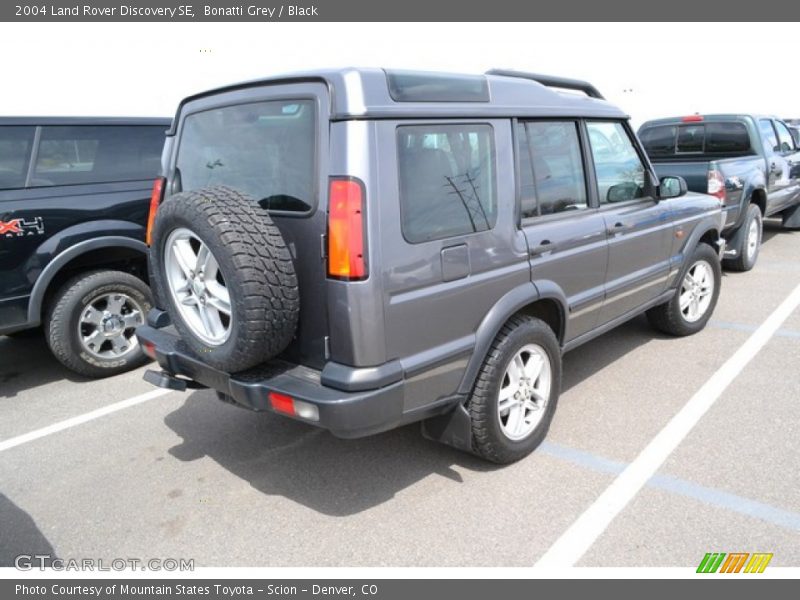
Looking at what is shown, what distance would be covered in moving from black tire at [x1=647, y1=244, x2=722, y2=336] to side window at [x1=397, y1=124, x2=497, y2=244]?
2575mm

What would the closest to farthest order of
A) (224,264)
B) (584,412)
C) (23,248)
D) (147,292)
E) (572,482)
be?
1. (224,264)
2. (572,482)
3. (584,412)
4. (23,248)
5. (147,292)

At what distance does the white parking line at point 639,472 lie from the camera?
8.53 ft

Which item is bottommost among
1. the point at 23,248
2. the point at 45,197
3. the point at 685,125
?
the point at 23,248

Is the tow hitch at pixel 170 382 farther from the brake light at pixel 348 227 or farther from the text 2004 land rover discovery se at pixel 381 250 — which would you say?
the brake light at pixel 348 227

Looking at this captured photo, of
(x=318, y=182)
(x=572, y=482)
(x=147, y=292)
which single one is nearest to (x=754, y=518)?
(x=572, y=482)

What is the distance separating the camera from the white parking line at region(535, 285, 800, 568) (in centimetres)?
260

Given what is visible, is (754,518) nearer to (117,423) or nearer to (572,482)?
(572,482)

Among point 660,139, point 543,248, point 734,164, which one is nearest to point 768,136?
point 660,139

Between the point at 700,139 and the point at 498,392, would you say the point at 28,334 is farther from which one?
the point at 700,139

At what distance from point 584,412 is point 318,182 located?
235 cm

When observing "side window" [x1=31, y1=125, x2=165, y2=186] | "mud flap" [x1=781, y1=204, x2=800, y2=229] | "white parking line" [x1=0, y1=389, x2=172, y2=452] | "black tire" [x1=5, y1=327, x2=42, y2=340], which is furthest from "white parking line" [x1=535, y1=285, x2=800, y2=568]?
"mud flap" [x1=781, y1=204, x2=800, y2=229]

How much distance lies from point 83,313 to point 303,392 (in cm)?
297

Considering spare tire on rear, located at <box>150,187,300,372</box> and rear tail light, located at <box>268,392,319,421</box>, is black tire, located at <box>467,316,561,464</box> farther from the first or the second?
spare tire on rear, located at <box>150,187,300,372</box>

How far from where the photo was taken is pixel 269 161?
276 centimetres
